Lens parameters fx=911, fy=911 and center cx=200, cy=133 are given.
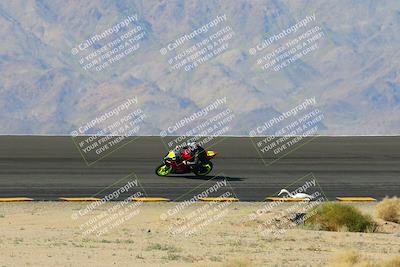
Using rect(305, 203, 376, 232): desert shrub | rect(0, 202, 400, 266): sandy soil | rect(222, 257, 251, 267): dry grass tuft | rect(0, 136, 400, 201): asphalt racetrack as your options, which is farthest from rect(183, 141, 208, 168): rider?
rect(222, 257, 251, 267): dry grass tuft

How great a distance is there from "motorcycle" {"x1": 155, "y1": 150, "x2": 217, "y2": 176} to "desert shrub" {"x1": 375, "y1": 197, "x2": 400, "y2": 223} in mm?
11471

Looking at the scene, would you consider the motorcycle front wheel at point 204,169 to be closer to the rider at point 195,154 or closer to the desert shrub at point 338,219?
the rider at point 195,154

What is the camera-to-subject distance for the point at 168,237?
22938 mm

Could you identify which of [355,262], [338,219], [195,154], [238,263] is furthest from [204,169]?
[238,263]

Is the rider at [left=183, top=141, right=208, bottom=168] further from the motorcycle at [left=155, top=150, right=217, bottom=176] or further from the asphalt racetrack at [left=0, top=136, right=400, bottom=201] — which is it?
the asphalt racetrack at [left=0, top=136, right=400, bottom=201]

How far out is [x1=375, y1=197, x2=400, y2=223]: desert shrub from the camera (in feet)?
93.5

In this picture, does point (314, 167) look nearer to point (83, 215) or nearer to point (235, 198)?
point (235, 198)

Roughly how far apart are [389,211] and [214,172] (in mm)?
15884

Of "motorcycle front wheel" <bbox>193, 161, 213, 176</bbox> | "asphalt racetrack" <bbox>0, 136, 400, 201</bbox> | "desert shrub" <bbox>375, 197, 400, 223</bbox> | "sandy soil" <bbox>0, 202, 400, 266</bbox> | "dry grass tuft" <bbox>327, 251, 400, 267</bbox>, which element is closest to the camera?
"dry grass tuft" <bbox>327, 251, 400, 267</bbox>

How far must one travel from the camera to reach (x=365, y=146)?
245 feet

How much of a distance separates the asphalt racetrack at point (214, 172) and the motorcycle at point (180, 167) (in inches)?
14.5

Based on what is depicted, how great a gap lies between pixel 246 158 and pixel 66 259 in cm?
3811

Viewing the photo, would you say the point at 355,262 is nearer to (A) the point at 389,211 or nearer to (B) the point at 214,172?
(A) the point at 389,211

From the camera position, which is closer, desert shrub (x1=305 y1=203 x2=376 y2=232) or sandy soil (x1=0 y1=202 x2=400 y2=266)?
sandy soil (x1=0 y1=202 x2=400 y2=266)
